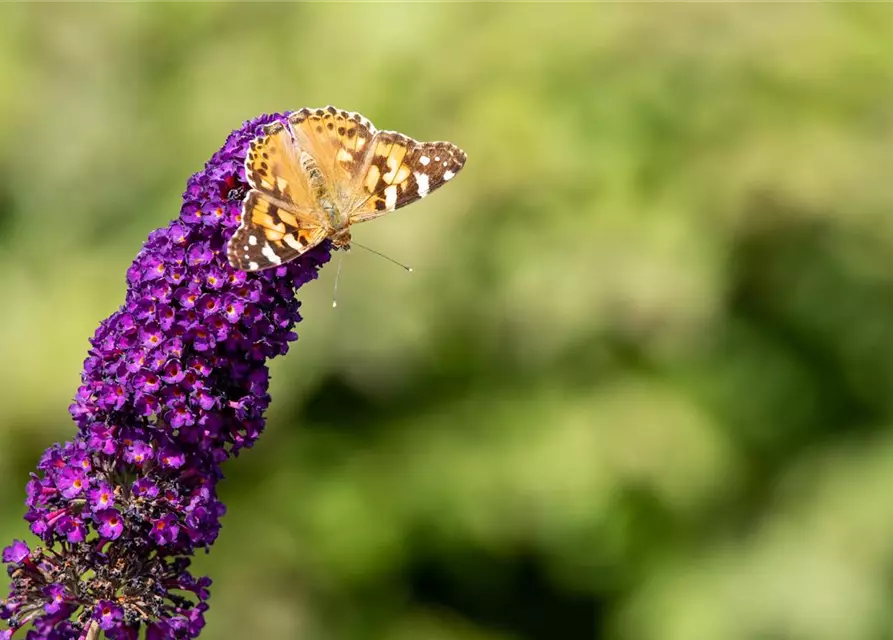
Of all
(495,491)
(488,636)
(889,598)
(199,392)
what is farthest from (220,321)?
(889,598)

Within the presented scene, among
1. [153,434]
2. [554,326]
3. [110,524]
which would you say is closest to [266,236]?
[153,434]

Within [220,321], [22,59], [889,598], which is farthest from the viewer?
[22,59]

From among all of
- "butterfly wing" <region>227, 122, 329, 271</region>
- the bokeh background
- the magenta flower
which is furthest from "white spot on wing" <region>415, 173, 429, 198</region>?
the bokeh background

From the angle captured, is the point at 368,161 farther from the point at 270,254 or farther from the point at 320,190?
the point at 270,254

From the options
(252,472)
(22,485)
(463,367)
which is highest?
(463,367)

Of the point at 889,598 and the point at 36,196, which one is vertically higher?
the point at 36,196

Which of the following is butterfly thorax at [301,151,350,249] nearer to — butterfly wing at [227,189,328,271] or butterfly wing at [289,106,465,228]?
butterfly wing at [289,106,465,228]

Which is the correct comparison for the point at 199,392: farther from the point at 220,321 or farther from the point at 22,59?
the point at 22,59

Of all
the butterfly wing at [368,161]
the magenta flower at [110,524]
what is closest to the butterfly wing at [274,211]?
the butterfly wing at [368,161]
